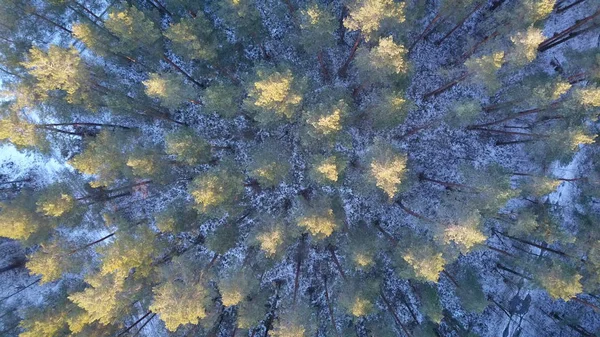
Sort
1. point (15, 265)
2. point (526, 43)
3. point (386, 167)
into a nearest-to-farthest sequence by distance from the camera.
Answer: point (526, 43), point (386, 167), point (15, 265)

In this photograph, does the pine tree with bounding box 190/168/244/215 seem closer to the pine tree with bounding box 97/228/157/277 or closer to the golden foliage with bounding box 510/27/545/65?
the pine tree with bounding box 97/228/157/277

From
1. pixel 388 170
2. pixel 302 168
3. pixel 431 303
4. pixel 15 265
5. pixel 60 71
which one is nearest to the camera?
pixel 388 170

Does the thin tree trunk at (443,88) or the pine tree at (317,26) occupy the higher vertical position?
the pine tree at (317,26)

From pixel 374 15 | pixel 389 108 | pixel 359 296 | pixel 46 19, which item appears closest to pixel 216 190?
pixel 359 296

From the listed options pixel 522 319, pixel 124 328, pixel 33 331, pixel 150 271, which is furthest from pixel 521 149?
pixel 33 331

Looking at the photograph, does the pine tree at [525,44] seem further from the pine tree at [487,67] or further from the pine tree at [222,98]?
the pine tree at [222,98]

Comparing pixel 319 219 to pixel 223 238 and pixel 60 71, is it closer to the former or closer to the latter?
pixel 223 238

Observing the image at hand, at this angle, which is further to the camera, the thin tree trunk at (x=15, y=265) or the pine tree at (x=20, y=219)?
the thin tree trunk at (x=15, y=265)

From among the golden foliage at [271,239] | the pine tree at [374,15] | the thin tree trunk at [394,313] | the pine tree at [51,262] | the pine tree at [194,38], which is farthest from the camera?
the thin tree trunk at [394,313]

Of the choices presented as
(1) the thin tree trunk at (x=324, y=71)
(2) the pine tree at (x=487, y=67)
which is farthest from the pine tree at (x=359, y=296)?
(1) the thin tree trunk at (x=324, y=71)
